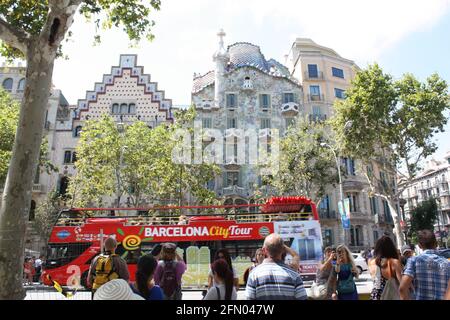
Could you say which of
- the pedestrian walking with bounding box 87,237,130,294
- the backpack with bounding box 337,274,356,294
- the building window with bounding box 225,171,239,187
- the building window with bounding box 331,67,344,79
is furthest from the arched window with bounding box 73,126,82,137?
the backpack with bounding box 337,274,356,294

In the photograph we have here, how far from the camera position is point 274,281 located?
11.6ft

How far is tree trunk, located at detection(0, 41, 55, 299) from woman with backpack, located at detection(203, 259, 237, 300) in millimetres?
3763

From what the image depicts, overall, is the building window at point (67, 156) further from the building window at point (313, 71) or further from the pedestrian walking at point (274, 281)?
the pedestrian walking at point (274, 281)

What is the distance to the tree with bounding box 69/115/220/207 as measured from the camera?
24703mm

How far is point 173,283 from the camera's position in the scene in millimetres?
5898

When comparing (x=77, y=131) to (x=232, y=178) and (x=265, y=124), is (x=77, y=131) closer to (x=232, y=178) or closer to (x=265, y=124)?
(x=232, y=178)

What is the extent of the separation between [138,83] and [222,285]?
3285 cm

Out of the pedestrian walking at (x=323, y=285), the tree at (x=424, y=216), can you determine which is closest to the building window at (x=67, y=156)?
the pedestrian walking at (x=323, y=285)

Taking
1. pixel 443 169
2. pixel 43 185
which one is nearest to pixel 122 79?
pixel 43 185

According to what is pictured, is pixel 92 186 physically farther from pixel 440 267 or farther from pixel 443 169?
pixel 443 169

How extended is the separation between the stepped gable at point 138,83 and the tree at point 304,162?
12.7 metres

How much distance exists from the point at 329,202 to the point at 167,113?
701 inches

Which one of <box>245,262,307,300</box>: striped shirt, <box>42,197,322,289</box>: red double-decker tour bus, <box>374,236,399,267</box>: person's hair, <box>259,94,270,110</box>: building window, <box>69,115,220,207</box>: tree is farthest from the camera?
<box>259,94,270,110</box>: building window

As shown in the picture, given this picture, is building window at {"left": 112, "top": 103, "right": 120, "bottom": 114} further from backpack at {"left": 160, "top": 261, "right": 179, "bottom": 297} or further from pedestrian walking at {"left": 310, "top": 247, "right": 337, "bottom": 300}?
pedestrian walking at {"left": 310, "top": 247, "right": 337, "bottom": 300}
